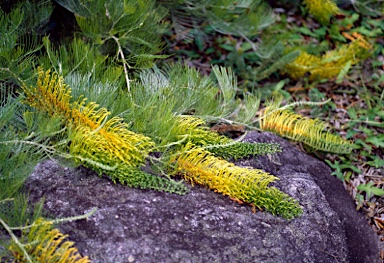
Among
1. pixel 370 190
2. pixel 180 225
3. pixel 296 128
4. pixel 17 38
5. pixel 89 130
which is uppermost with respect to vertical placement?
pixel 17 38

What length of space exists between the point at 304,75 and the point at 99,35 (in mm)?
1564

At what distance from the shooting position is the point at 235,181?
162cm

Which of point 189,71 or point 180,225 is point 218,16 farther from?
point 180,225

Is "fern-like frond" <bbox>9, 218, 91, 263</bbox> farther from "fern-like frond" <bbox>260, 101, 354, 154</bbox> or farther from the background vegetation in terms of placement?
"fern-like frond" <bbox>260, 101, 354, 154</bbox>

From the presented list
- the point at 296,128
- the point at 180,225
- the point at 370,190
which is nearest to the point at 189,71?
the point at 296,128

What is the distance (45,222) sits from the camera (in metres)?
1.28

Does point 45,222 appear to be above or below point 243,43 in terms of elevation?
above

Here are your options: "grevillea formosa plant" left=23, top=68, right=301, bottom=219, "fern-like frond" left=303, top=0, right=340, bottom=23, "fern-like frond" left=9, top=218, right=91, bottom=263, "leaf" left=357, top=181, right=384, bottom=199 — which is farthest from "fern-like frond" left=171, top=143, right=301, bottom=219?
"fern-like frond" left=303, top=0, right=340, bottom=23

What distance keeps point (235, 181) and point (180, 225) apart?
0.24 metres

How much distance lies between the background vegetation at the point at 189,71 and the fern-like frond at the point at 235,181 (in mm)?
117

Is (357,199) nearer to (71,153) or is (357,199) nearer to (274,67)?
(274,67)

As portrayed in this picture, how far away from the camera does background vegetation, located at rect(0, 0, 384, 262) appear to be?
1671 mm

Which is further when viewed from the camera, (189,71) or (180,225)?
(189,71)

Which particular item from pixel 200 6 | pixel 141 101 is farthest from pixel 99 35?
pixel 200 6
